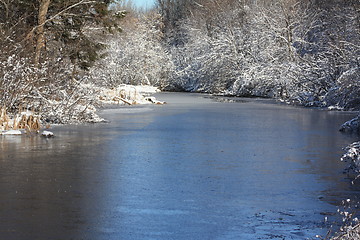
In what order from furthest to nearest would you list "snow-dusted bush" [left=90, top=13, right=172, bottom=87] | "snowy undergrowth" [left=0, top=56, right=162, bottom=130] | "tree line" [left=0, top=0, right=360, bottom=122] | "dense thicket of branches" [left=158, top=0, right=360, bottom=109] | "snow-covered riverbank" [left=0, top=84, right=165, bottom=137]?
"snow-dusted bush" [left=90, top=13, right=172, bottom=87]
"dense thicket of branches" [left=158, top=0, right=360, bottom=109]
"tree line" [left=0, top=0, right=360, bottom=122]
"snowy undergrowth" [left=0, top=56, right=162, bottom=130]
"snow-covered riverbank" [left=0, top=84, right=165, bottom=137]

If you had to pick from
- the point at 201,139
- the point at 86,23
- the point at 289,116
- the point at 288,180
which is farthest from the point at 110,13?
the point at 288,180

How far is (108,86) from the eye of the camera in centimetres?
4038

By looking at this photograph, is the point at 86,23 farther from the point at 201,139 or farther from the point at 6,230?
the point at 6,230

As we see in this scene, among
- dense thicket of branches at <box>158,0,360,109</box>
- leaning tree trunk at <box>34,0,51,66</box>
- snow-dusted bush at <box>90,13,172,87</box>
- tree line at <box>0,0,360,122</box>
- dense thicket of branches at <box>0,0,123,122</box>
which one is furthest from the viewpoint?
snow-dusted bush at <box>90,13,172,87</box>

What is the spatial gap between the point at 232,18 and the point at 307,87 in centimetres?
1964

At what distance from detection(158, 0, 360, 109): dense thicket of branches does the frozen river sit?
13160 millimetres

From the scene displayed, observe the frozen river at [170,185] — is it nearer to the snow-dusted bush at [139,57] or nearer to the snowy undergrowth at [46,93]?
the snowy undergrowth at [46,93]

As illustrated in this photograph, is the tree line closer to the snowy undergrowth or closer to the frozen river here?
the snowy undergrowth

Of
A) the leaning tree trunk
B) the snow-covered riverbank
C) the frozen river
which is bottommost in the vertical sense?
the frozen river

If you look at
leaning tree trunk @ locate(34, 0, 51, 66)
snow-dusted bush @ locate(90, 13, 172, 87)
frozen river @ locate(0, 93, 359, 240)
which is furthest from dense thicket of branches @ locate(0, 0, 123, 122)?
snow-dusted bush @ locate(90, 13, 172, 87)

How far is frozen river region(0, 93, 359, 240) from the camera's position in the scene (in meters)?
7.48

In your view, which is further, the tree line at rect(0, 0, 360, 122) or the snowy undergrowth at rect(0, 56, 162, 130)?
the tree line at rect(0, 0, 360, 122)

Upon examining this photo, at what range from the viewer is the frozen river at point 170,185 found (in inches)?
295

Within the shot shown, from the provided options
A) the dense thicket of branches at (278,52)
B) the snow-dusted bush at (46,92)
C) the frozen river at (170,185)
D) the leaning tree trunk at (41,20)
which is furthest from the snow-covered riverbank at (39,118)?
the dense thicket of branches at (278,52)
